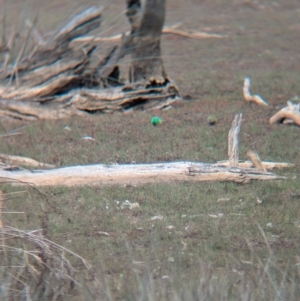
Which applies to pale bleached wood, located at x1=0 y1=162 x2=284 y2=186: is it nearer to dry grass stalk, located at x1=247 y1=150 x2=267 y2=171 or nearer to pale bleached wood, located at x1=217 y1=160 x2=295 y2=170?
dry grass stalk, located at x1=247 y1=150 x2=267 y2=171

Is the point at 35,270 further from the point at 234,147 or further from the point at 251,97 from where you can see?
the point at 251,97

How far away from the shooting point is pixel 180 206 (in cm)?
565

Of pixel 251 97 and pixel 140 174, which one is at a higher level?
pixel 140 174

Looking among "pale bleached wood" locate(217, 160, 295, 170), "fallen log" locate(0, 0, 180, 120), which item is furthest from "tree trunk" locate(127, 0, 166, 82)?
"pale bleached wood" locate(217, 160, 295, 170)

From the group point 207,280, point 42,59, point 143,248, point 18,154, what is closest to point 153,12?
point 42,59

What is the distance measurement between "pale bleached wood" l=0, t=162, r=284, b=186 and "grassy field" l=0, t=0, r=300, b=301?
3.3 inches

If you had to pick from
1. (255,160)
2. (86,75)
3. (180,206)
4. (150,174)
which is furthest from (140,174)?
(86,75)

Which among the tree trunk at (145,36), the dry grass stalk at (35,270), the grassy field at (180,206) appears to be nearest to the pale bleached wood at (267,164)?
the grassy field at (180,206)

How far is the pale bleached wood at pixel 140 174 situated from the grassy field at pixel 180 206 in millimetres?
83

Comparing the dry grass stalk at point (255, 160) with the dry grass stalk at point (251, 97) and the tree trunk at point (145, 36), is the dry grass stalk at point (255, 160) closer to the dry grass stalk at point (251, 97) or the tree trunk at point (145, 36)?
the dry grass stalk at point (251, 97)

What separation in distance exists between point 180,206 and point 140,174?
1.90 ft

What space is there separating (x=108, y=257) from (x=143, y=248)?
293mm

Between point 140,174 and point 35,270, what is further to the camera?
point 140,174

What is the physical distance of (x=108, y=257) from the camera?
4.66 meters
